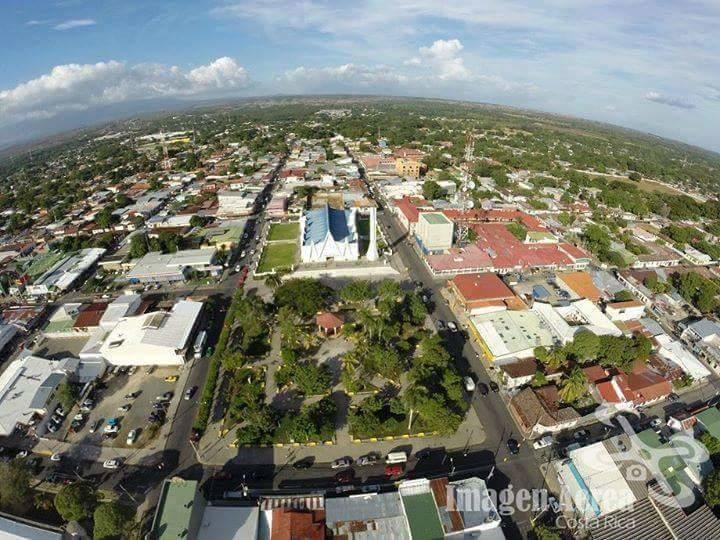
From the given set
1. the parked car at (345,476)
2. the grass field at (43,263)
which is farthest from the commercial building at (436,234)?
the grass field at (43,263)

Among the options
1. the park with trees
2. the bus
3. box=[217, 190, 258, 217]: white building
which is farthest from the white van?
box=[217, 190, 258, 217]: white building

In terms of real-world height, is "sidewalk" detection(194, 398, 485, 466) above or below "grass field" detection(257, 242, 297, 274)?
below

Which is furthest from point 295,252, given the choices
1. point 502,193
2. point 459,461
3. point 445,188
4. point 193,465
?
point 502,193

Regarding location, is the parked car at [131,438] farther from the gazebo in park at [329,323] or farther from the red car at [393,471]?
the red car at [393,471]

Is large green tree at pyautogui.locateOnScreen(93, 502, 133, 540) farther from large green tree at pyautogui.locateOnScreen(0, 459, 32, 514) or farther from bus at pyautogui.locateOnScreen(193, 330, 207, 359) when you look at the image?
bus at pyautogui.locateOnScreen(193, 330, 207, 359)

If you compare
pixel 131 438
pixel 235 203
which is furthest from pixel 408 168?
pixel 131 438

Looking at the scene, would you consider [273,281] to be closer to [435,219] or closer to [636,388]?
[435,219]

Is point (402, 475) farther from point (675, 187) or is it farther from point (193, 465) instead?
point (675, 187)

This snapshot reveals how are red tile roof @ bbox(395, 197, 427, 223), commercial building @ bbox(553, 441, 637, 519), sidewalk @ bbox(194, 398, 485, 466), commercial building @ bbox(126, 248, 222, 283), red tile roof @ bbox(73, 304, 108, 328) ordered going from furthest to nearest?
red tile roof @ bbox(395, 197, 427, 223)
commercial building @ bbox(126, 248, 222, 283)
red tile roof @ bbox(73, 304, 108, 328)
sidewalk @ bbox(194, 398, 485, 466)
commercial building @ bbox(553, 441, 637, 519)
